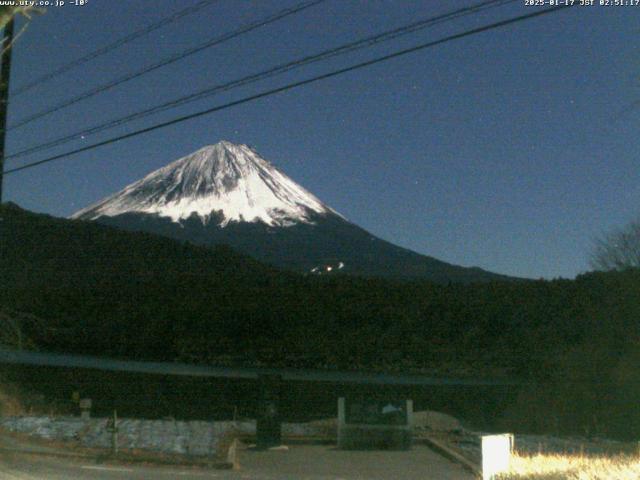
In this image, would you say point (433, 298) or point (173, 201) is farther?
point (173, 201)

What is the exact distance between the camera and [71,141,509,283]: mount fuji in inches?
2404

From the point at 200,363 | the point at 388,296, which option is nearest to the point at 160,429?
the point at 200,363

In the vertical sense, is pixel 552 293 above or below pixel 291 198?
below

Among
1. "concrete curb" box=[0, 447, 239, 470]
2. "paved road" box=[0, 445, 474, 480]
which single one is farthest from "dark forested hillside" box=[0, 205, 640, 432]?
"concrete curb" box=[0, 447, 239, 470]

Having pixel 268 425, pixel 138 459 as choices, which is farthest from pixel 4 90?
pixel 268 425

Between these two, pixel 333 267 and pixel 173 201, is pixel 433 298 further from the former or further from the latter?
pixel 173 201

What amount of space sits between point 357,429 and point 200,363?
52.9 feet

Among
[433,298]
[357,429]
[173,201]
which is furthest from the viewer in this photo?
[173,201]

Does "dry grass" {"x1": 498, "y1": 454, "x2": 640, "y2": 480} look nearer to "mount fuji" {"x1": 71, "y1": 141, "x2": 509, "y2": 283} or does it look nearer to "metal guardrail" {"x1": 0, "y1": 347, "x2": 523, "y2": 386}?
"metal guardrail" {"x1": 0, "y1": 347, "x2": 523, "y2": 386}

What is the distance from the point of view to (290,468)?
14586mm

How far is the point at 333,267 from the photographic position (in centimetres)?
5434

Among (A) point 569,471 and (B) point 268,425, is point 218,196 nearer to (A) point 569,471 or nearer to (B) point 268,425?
(B) point 268,425

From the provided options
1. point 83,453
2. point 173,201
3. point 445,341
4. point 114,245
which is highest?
point 173,201

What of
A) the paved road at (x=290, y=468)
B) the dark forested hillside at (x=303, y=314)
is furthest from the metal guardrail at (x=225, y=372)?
the paved road at (x=290, y=468)
